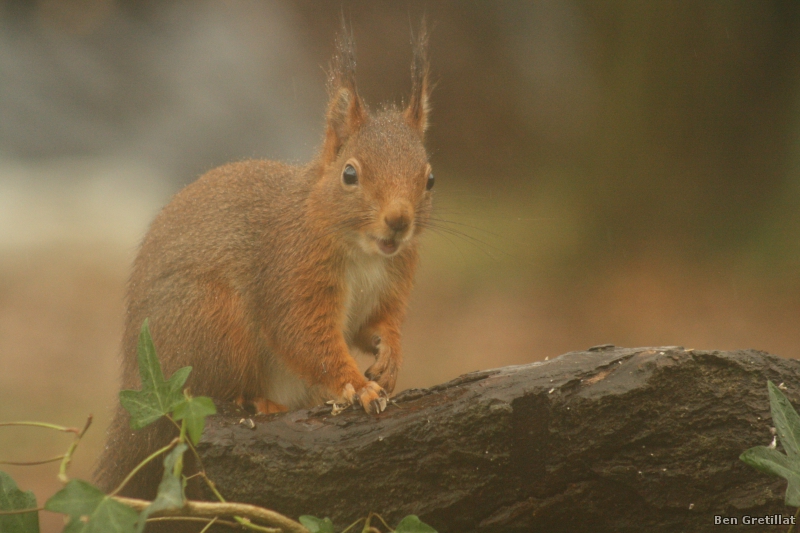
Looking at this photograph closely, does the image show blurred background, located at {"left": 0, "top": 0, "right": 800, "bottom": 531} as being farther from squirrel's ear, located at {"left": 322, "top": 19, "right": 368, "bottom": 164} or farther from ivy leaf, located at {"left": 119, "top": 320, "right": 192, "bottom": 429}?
ivy leaf, located at {"left": 119, "top": 320, "right": 192, "bottom": 429}

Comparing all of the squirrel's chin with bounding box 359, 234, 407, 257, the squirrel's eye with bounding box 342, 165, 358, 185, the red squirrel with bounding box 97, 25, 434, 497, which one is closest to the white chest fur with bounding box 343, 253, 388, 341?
the red squirrel with bounding box 97, 25, 434, 497

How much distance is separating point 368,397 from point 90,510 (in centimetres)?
86

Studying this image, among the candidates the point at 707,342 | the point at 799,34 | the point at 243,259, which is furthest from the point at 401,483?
the point at 799,34

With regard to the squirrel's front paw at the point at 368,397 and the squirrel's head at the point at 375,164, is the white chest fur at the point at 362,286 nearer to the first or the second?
the squirrel's head at the point at 375,164

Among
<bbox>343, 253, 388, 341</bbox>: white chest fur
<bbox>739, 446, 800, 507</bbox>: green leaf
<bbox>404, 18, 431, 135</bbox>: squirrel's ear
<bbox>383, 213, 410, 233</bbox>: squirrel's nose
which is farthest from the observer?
<bbox>404, 18, 431, 135</bbox>: squirrel's ear

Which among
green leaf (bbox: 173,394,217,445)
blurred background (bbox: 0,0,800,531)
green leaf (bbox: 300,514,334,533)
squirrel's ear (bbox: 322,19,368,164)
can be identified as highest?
blurred background (bbox: 0,0,800,531)

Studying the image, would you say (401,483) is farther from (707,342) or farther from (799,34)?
(799,34)

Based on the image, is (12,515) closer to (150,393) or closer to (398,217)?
(150,393)

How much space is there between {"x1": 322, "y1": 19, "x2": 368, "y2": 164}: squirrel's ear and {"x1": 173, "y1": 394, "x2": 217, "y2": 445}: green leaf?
3.99 ft

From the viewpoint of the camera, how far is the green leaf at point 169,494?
1427mm

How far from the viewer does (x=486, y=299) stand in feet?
18.8

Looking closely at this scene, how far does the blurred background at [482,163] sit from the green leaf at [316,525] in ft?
8.86

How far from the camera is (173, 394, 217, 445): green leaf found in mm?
1634

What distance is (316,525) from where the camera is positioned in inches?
68.9
